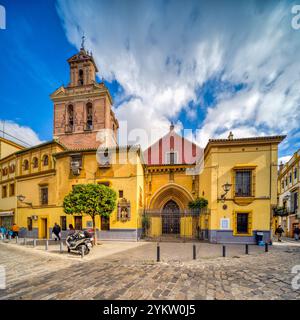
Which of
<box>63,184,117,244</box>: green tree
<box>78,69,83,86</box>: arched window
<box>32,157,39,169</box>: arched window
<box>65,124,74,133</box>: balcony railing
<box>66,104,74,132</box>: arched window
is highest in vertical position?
<box>78,69,83,86</box>: arched window

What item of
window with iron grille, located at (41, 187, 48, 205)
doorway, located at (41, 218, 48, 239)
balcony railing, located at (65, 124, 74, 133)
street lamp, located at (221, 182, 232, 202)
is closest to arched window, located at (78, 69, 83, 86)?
balcony railing, located at (65, 124, 74, 133)

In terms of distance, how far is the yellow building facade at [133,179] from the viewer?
12.7 m

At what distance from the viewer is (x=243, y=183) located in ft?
42.7

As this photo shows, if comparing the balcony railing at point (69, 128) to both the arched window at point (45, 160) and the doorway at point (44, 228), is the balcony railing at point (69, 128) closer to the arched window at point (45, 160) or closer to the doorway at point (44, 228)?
the arched window at point (45, 160)

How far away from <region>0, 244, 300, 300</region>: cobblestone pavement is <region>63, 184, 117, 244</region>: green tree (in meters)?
3.29

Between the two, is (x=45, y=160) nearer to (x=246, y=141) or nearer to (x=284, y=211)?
(x=246, y=141)

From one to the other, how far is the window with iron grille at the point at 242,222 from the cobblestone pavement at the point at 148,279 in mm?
5147

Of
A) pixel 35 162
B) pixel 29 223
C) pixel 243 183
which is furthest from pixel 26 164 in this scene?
pixel 243 183

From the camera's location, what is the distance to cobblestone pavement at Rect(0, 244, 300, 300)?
13.7ft

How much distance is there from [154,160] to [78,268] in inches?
642

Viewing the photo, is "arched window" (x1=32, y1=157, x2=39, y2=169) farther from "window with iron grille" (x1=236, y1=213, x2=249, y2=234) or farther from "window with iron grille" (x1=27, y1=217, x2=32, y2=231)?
"window with iron grille" (x1=236, y1=213, x2=249, y2=234)

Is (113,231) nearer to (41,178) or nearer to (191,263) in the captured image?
(191,263)

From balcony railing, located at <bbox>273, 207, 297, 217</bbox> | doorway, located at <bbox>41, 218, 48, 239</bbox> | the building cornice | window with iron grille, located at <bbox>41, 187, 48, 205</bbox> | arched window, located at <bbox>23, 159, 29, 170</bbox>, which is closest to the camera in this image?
the building cornice
